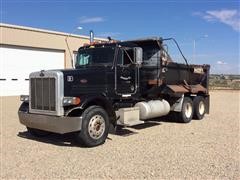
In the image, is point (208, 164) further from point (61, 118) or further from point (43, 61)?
point (43, 61)

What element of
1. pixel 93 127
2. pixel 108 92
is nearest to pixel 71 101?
pixel 93 127

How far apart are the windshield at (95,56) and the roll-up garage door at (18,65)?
18.3 metres

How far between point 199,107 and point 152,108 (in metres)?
3.51

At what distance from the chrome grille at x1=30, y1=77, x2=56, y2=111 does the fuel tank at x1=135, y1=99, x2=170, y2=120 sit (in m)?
3.20

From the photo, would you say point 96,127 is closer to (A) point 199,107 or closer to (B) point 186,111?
(B) point 186,111

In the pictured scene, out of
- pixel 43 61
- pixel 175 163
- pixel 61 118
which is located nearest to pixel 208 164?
pixel 175 163

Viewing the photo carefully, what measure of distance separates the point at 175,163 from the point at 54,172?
2.34 metres

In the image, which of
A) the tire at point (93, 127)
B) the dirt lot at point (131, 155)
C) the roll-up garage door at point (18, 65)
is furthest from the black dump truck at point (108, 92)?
the roll-up garage door at point (18, 65)

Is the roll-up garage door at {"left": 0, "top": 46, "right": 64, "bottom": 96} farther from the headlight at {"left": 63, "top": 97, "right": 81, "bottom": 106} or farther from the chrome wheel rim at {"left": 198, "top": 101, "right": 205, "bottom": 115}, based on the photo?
the headlight at {"left": 63, "top": 97, "right": 81, "bottom": 106}

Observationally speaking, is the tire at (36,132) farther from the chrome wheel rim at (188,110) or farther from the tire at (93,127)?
the chrome wheel rim at (188,110)

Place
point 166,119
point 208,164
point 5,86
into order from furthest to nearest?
point 5,86, point 166,119, point 208,164

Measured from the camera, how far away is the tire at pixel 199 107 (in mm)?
14492

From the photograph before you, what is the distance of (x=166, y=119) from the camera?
14211 millimetres

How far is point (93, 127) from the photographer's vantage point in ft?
29.9
